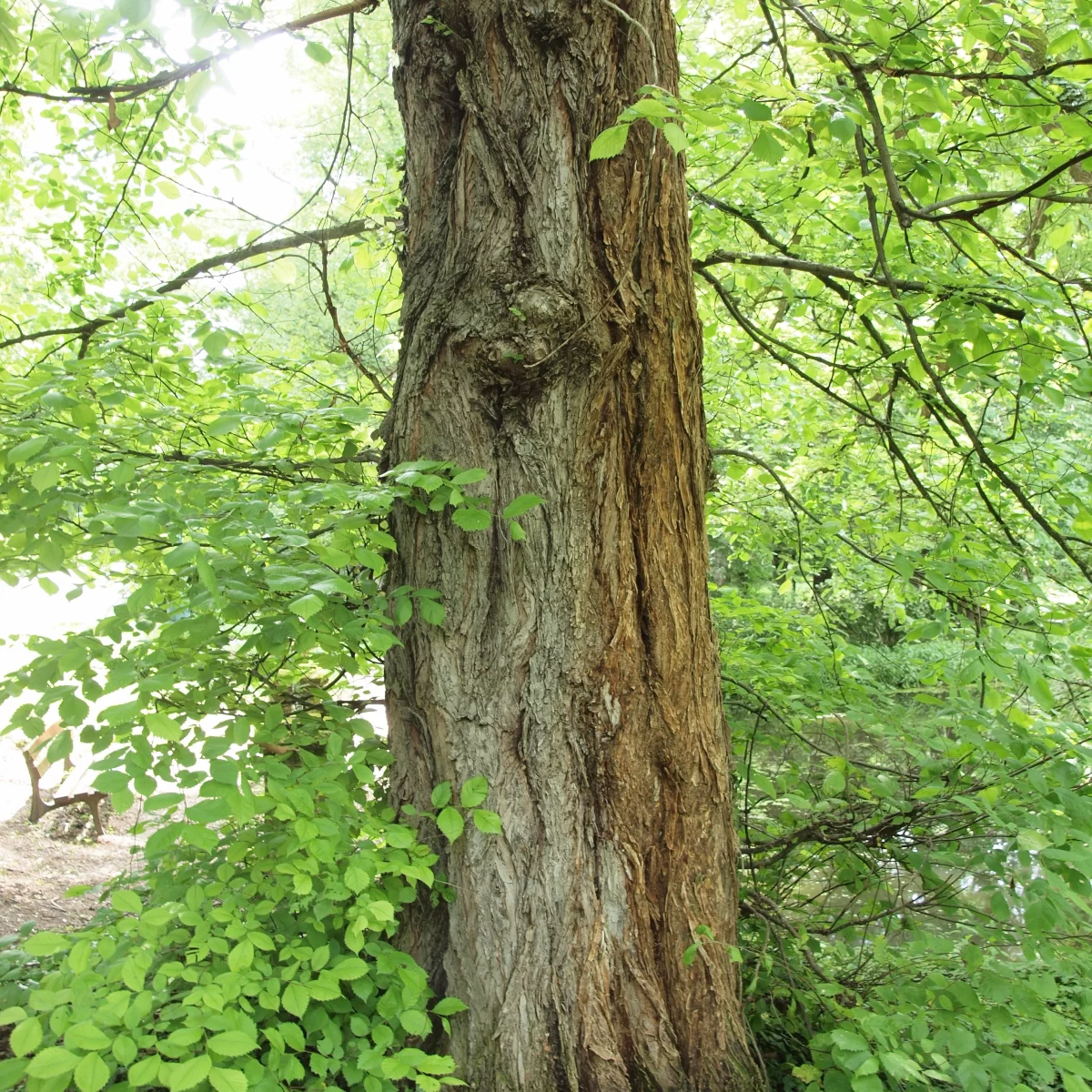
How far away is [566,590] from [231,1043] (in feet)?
3.59

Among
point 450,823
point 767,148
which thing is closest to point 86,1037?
point 450,823

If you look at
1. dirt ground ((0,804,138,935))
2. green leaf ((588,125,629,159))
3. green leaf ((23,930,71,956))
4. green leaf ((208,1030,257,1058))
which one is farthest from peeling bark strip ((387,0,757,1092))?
dirt ground ((0,804,138,935))

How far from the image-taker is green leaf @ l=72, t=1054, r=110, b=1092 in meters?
1.30

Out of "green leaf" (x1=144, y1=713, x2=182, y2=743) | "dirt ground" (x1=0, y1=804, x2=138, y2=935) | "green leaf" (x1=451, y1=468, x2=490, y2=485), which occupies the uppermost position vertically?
"green leaf" (x1=451, y1=468, x2=490, y2=485)

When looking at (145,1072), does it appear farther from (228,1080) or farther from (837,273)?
(837,273)

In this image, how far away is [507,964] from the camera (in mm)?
1897

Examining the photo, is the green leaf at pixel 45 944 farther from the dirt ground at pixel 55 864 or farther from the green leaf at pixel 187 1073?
the dirt ground at pixel 55 864

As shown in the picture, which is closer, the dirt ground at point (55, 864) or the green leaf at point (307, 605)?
the green leaf at point (307, 605)

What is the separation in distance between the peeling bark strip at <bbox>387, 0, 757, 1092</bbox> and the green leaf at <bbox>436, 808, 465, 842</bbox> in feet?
0.54

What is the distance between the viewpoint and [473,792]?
6.17 feet

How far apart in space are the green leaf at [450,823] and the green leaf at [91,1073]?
2.32 feet

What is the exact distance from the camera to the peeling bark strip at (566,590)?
6.22 feet

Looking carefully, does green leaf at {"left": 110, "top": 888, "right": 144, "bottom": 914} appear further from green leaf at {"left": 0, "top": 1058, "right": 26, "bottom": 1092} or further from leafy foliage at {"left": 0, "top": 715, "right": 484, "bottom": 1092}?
green leaf at {"left": 0, "top": 1058, "right": 26, "bottom": 1092}

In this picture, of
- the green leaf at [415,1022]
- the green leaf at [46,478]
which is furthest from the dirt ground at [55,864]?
the green leaf at [46,478]
